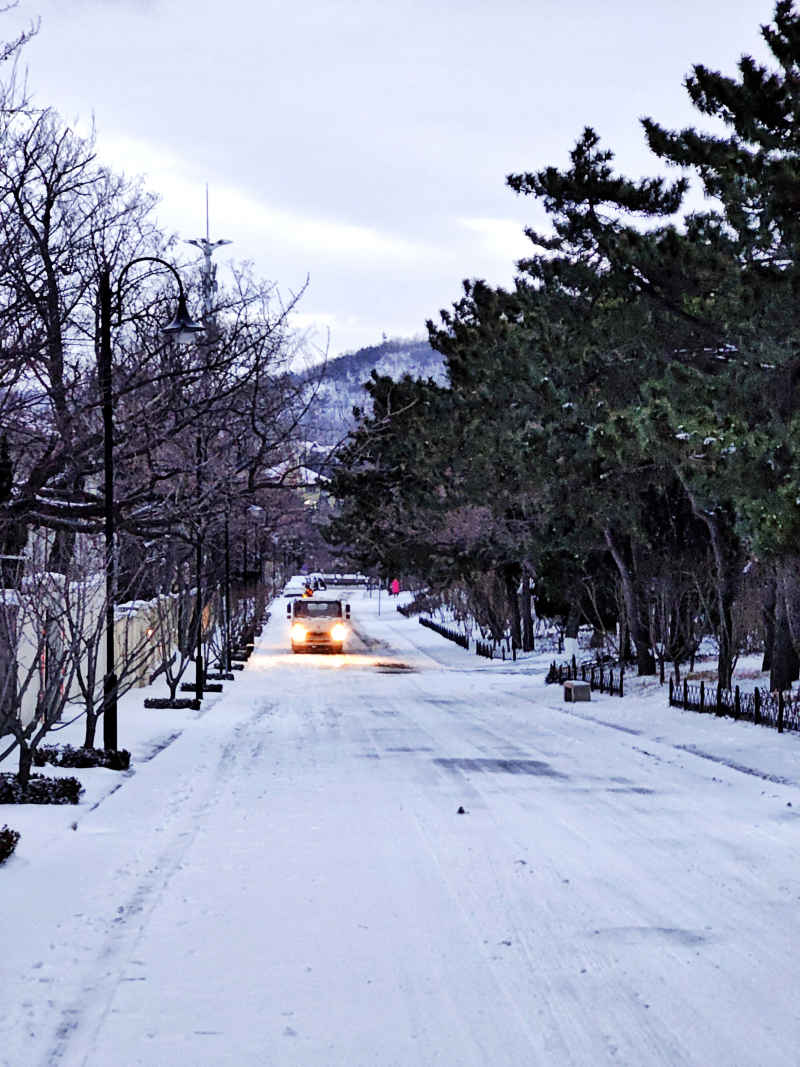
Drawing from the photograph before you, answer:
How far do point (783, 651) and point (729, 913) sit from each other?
833 inches

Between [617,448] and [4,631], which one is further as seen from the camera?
[617,448]

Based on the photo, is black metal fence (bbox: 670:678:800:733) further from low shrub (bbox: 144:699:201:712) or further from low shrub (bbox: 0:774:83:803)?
low shrub (bbox: 0:774:83:803)

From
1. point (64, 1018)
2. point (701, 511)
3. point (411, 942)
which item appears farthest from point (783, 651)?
point (64, 1018)

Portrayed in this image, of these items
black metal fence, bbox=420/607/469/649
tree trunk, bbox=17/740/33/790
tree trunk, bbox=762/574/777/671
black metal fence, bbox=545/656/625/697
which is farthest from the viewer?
black metal fence, bbox=420/607/469/649

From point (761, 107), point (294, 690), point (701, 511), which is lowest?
point (294, 690)

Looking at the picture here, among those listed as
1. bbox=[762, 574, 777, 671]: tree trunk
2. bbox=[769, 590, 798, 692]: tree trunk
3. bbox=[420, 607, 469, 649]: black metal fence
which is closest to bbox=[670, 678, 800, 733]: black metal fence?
bbox=[769, 590, 798, 692]: tree trunk

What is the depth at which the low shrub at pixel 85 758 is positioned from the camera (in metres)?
18.6

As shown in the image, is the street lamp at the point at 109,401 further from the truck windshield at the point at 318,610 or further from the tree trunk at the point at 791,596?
the truck windshield at the point at 318,610

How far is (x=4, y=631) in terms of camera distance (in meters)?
15.4

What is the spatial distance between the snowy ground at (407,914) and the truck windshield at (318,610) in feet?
116

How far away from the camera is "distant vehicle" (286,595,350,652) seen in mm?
55963

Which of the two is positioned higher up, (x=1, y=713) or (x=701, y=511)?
(x=701, y=511)

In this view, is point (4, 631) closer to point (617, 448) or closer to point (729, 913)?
point (729, 913)

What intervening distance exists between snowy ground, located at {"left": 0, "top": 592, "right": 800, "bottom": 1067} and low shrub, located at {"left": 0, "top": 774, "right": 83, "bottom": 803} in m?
0.35
